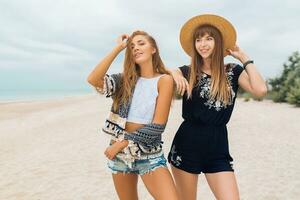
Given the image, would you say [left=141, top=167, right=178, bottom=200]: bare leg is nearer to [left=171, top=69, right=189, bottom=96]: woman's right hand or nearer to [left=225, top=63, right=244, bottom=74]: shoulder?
[left=171, top=69, right=189, bottom=96]: woman's right hand

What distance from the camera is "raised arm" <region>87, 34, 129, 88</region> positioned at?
3574mm

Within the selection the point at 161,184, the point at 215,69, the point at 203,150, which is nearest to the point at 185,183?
the point at 203,150

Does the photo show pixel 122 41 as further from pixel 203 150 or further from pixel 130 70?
pixel 203 150

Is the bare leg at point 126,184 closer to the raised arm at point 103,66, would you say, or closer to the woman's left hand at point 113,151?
the woman's left hand at point 113,151

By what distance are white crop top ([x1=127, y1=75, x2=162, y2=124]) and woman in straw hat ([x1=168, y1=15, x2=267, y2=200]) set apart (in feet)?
0.69

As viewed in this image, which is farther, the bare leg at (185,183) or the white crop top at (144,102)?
the bare leg at (185,183)

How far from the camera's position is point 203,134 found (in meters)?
3.64

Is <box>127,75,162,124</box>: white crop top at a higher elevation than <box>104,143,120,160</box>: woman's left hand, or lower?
higher

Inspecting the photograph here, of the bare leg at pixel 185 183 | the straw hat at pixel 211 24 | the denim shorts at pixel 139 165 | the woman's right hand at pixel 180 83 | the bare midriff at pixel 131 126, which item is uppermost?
the straw hat at pixel 211 24

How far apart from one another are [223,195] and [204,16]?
1.52m

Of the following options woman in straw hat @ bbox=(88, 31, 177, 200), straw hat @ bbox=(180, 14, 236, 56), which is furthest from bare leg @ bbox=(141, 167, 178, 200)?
straw hat @ bbox=(180, 14, 236, 56)

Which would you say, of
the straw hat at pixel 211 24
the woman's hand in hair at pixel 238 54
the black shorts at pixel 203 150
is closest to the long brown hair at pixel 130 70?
the straw hat at pixel 211 24

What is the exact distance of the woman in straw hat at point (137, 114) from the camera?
337cm

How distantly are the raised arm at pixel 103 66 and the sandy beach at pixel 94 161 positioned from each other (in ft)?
12.3
